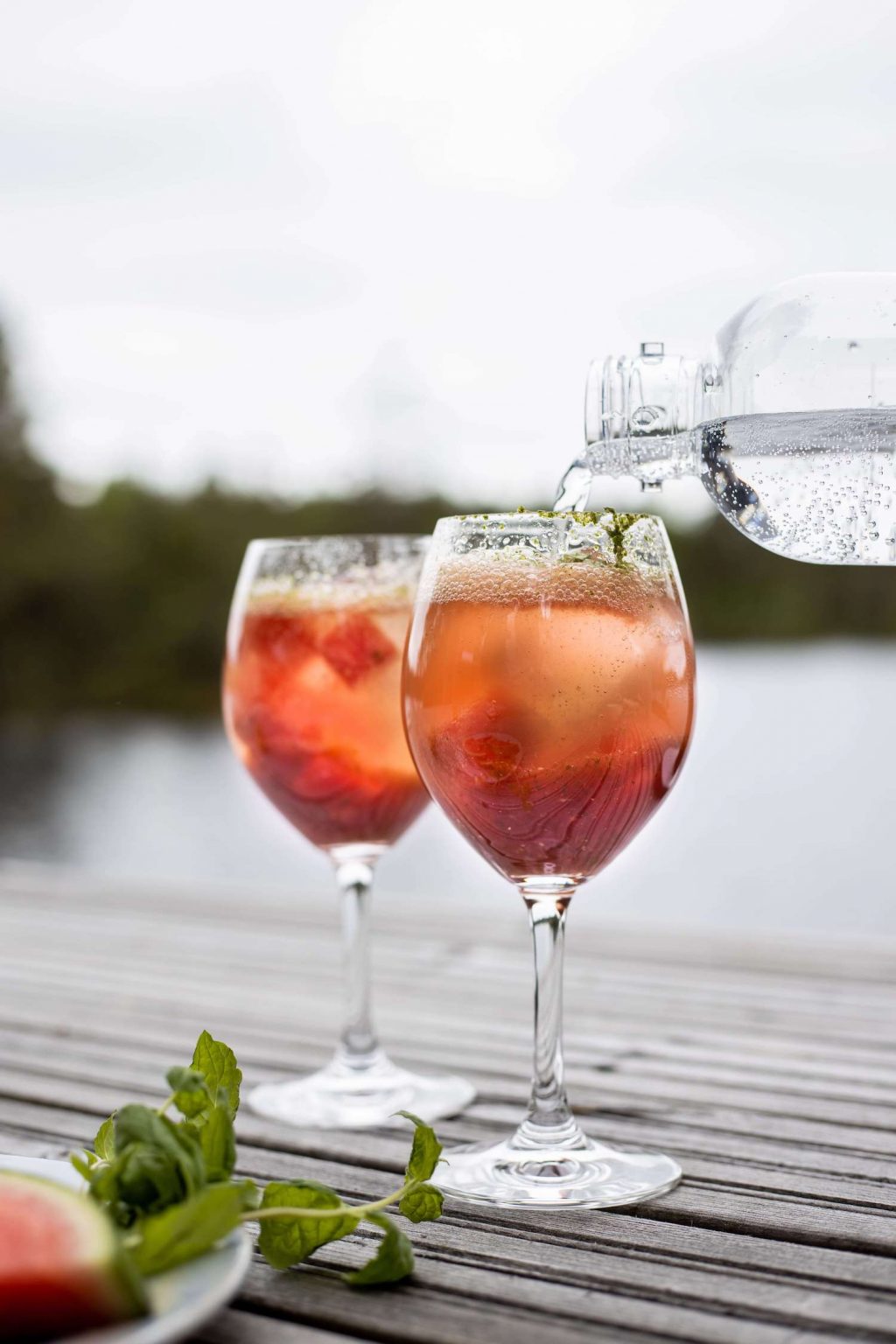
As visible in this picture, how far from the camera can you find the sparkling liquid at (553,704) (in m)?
1.35

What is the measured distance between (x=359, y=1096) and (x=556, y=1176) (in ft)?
1.30

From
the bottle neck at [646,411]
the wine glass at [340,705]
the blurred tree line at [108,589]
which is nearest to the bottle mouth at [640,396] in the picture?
the bottle neck at [646,411]

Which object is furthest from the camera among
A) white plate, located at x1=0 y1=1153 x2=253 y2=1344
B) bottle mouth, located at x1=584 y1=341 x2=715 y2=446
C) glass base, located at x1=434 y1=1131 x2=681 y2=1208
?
bottle mouth, located at x1=584 y1=341 x2=715 y2=446

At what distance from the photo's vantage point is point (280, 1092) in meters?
1.73

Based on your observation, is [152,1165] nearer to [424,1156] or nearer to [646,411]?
[424,1156]

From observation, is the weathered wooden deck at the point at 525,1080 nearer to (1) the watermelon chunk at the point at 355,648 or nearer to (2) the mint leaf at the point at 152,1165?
(2) the mint leaf at the point at 152,1165

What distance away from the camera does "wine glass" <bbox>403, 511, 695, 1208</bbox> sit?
135 cm

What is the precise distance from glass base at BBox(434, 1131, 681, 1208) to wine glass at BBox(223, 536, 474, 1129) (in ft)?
1.27

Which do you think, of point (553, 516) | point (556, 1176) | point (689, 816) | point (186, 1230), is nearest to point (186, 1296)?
point (186, 1230)

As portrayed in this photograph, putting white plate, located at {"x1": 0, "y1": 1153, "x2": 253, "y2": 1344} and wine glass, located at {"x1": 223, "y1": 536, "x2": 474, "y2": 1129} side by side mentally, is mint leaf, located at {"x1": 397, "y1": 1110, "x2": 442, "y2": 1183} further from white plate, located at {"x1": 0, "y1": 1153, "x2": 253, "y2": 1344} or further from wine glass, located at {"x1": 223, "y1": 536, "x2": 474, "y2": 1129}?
wine glass, located at {"x1": 223, "y1": 536, "x2": 474, "y2": 1129}

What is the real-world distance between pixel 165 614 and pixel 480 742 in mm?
21773

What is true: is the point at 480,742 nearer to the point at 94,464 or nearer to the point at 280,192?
the point at 280,192

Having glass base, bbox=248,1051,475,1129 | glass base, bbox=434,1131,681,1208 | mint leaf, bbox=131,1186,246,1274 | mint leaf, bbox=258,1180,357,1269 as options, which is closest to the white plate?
mint leaf, bbox=131,1186,246,1274

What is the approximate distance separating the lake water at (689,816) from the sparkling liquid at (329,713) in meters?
1.24
